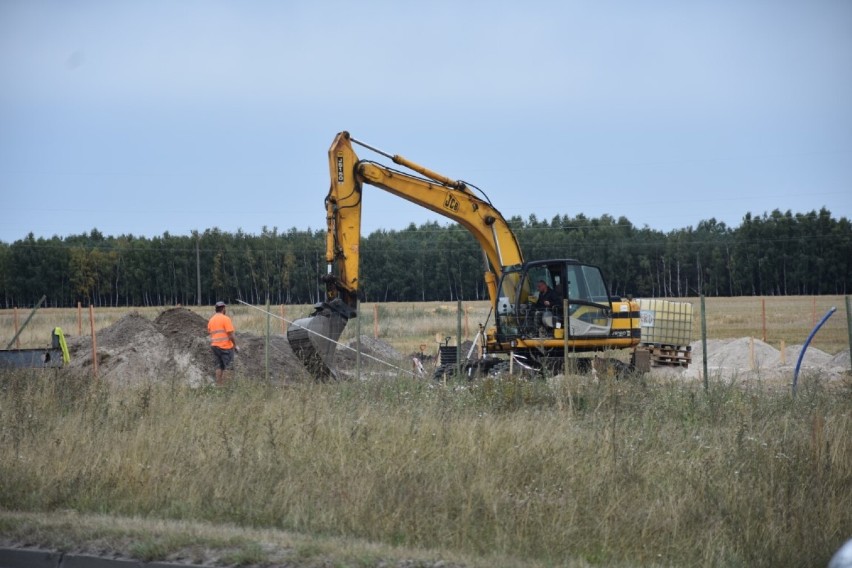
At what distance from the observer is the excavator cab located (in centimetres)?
1956

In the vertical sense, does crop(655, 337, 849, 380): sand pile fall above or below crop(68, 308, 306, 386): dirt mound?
below

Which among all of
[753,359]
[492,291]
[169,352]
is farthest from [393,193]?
[753,359]

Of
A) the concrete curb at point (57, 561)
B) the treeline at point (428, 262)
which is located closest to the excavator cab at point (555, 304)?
the concrete curb at point (57, 561)

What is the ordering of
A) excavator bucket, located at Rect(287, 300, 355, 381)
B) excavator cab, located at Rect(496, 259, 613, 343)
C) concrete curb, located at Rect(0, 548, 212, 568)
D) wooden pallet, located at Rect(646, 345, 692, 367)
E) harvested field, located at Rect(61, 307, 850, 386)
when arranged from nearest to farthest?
1. concrete curb, located at Rect(0, 548, 212, 568)
2. excavator cab, located at Rect(496, 259, 613, 343)
3. excavator bucket, located at Rect(287, 300, 355, 381)
4. harvested field, located at Rect(61, 307, 850, 386)
5. wooden pallet, located at Rect(646, 345, 692, 367)

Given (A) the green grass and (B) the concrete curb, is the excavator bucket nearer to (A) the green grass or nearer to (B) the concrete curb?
(A) the green grass

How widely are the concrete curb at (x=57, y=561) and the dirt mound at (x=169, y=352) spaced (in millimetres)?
13702

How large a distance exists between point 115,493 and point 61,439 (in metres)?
1.63

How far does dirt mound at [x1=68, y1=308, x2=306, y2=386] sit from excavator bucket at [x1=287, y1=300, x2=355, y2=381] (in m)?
1.82

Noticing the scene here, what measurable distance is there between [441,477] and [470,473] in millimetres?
269

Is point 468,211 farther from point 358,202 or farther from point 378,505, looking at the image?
point 378,505

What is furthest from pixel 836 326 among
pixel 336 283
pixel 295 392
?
pixel 295 392

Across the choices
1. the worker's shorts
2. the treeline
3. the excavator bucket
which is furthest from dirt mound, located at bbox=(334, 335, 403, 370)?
the treeline

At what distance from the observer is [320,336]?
20.0 meters

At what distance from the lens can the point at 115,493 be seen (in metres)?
9.48
